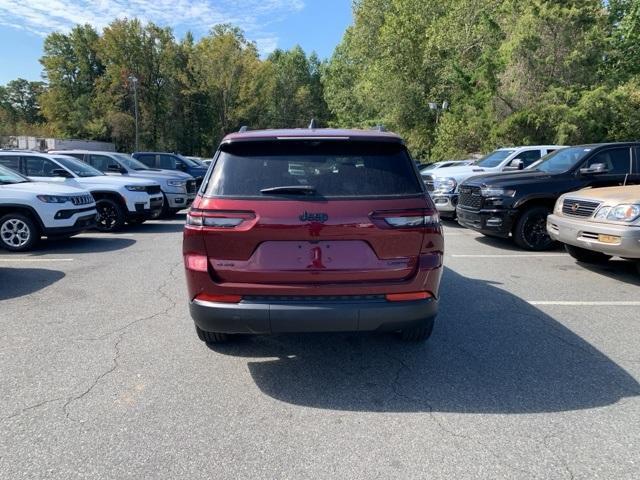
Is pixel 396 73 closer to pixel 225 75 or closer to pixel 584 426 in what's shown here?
pixel 225 75

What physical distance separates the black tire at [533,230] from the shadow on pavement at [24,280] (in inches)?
300

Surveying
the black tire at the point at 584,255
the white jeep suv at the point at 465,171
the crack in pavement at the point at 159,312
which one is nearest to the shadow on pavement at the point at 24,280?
the crack in pavement at the point at 159,312

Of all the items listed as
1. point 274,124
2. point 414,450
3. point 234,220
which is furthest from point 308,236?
point 274,124

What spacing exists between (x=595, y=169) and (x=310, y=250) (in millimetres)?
6924

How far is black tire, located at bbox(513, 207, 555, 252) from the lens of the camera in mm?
8695

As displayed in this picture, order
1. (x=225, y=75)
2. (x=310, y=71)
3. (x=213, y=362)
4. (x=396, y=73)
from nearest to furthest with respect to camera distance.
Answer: (x=213, y=362) → (x=396, y=73) → (x=225, y=75) → (x=310, y=71)

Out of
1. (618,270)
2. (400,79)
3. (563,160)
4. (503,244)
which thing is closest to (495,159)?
(563,160)

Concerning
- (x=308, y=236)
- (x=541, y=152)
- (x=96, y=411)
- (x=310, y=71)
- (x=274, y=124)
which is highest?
(x=310, y=71)

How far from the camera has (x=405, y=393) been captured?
349 centimetres

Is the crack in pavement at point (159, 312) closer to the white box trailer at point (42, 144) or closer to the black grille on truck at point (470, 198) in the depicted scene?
the black grille on truck at point (470, 198)

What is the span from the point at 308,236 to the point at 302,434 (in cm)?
127

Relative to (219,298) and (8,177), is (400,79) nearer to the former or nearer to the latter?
(8,177)

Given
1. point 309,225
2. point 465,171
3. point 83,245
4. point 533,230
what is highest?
point 465,171

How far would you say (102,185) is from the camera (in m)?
11.0
